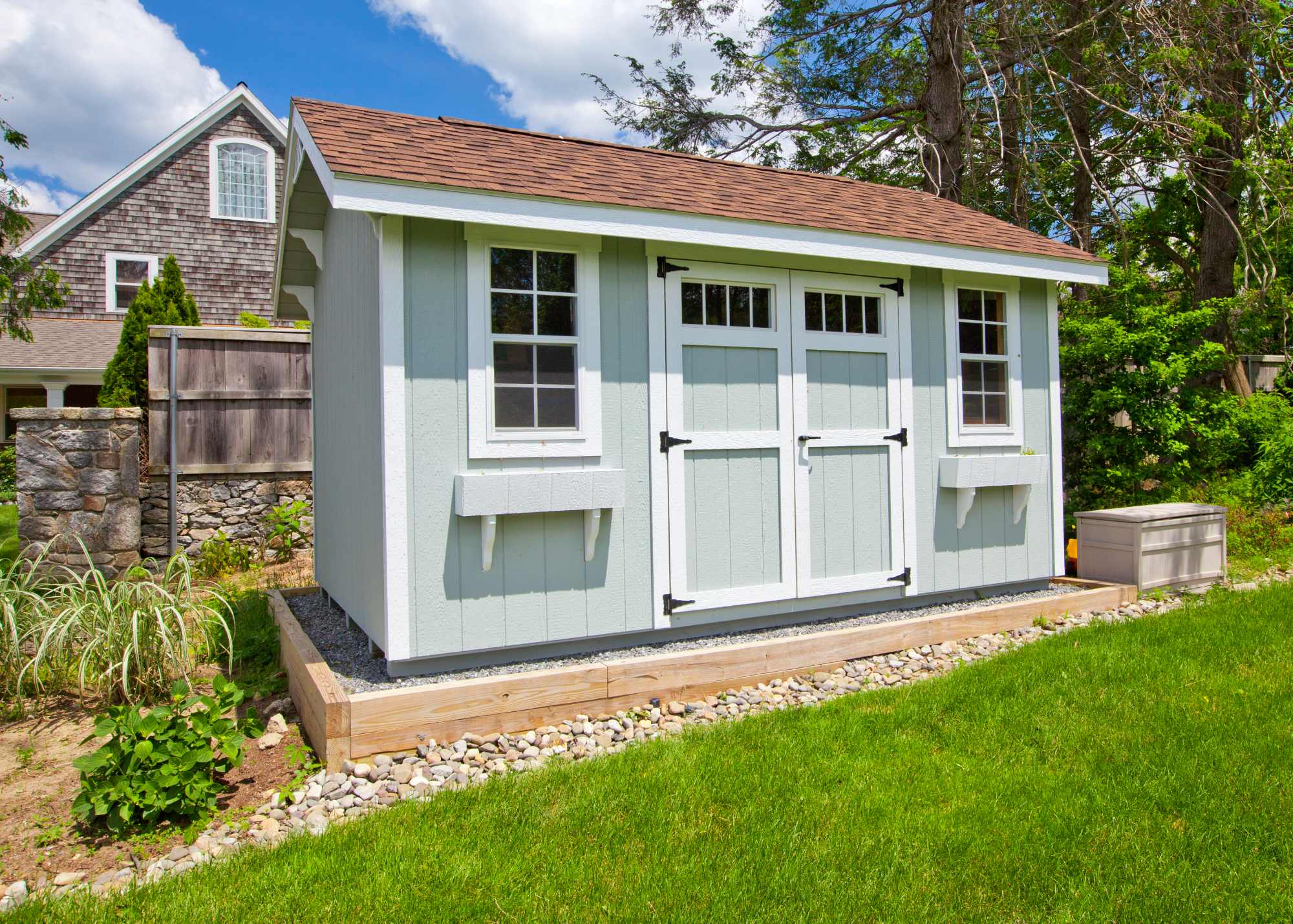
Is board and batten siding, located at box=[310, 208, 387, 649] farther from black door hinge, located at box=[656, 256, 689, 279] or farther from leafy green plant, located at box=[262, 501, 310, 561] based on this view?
leafy green plant, located at box=[262, 501, 310, 561]

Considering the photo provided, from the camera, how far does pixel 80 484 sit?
6.83 m

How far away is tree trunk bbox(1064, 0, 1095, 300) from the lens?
10.1m

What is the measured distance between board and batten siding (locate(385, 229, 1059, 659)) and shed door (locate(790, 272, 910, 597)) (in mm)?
18

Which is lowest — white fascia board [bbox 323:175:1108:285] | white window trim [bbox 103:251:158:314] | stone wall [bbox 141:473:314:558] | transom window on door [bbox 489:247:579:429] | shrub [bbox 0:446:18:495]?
stone wall [bbox 141:473:314:558]

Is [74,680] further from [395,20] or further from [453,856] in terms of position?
[395,20]

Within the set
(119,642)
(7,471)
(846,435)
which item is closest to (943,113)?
(846,435)

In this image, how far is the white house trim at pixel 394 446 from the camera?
394 cm

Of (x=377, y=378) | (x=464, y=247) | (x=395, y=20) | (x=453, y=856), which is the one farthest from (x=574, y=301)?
(x=395, y=20)

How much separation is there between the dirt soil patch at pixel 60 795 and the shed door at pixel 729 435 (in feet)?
7.35

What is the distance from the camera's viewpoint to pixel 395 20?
41.4 feet

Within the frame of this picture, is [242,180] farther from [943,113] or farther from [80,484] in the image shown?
[943,113]

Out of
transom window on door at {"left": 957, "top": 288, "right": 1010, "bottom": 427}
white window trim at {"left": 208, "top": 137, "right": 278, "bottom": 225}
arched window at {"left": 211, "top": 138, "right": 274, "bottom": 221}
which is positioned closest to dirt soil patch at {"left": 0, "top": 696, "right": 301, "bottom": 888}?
transom window on door at {"left": 957, "top": 288, "right": 1010, "bottom": 427}

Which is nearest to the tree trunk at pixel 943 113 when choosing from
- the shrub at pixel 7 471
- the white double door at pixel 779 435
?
the white double door at pixel 779 435

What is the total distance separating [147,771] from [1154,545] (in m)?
6.26
